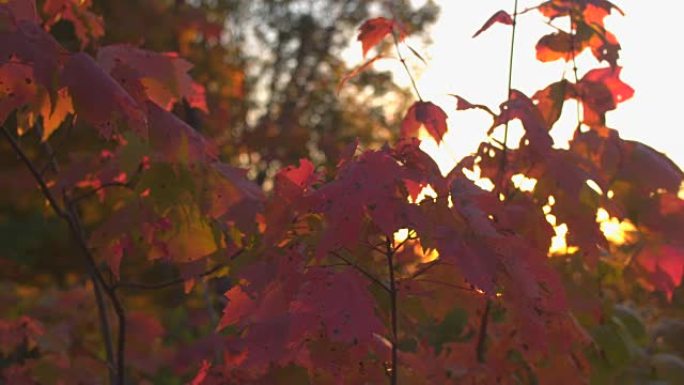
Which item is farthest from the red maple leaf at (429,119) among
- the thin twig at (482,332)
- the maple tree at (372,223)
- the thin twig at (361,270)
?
the thin twig at (361,270)

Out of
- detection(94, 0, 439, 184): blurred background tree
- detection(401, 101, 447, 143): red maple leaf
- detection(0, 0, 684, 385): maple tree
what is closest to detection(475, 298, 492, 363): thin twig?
detection(0, 0, 684, 385): maple tree

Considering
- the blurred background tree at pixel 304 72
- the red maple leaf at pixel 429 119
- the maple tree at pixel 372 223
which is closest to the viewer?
the maple tree at pixel 372 223

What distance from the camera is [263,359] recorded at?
1835 millimetres

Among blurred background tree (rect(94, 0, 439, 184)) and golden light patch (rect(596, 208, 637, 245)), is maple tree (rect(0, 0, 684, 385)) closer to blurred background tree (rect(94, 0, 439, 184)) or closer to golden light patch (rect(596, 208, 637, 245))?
golden light patch (rect(596, 208, 637, 245))

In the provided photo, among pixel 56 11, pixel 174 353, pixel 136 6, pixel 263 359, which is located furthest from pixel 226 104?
pixel 263 359

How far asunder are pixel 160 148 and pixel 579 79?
128 centimetres

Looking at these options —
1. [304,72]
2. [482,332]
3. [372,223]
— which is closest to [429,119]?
[482,332]

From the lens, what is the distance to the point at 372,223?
1.90m

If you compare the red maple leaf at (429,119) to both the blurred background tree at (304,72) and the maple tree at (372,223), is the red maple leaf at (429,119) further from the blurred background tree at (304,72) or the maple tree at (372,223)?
the blurred background tree at (304,72)

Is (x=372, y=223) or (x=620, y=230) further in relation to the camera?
(x=620, y=230)

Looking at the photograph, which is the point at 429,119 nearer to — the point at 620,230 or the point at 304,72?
the point at 620,230

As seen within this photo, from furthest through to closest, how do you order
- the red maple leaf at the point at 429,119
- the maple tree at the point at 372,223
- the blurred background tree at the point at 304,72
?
the blurred background tree at the point at 304,72 → the red maple leaf at the point at 429,119 → the maple tree at the point at 372,223

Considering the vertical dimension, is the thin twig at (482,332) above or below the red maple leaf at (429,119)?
below

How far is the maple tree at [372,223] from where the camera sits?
1798mm
